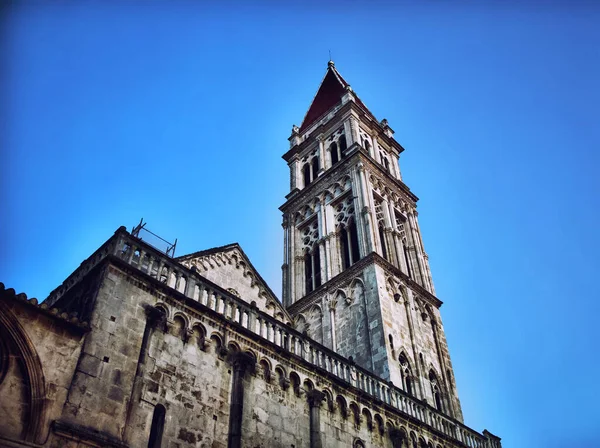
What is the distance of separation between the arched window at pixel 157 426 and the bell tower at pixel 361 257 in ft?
38.3

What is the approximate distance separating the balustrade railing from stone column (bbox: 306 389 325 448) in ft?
3.38

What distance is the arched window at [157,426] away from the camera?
36.1 feet

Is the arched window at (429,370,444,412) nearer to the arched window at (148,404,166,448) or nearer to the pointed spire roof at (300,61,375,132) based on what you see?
the arched window at (148,404,166,448)

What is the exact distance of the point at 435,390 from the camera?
78.4 feet

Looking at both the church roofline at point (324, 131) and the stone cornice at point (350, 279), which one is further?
the church roofline at point (324, 131)

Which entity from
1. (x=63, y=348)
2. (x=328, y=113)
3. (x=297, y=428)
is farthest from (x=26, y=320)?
(x=328, y=113)

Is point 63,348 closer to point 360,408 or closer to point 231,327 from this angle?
point 231,327

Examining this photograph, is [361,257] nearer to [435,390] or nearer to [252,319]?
[435,390]

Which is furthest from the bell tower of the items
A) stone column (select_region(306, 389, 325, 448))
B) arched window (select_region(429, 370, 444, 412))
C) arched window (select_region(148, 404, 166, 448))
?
arched window (select_region(148, 404, 166, 448))

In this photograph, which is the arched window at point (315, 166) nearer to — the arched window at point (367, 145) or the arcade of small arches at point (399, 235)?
the arched window at point (367, 145)

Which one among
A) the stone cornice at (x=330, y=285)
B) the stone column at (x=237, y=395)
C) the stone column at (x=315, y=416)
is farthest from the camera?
the stone cornice at (x=330, y=285)

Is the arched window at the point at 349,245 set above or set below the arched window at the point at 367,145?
below

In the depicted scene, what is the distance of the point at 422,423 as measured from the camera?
60.4 feet

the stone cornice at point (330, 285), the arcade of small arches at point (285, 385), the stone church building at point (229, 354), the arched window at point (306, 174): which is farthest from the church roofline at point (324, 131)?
the arcade of small arches at point (285, 385)
